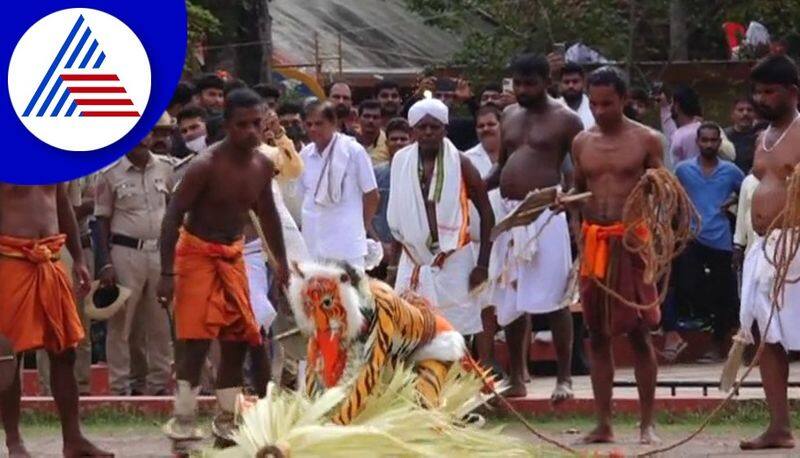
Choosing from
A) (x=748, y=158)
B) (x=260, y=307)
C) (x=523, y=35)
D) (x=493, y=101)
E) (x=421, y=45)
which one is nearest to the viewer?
(x=260, y=307)

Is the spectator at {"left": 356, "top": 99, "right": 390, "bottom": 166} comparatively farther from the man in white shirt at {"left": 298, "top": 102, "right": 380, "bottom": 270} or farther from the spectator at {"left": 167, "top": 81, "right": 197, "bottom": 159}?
the man in white shirt at {"left": 298, "top": 102, "right": 380, "bottom": 270}

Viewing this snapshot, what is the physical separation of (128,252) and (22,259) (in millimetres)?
2786

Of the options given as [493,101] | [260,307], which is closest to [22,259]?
[260,307]

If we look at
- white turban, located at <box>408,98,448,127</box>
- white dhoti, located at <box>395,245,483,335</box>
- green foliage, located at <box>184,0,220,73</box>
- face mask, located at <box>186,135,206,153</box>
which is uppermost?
green foliage, located at <box>184,0,220,73</box>

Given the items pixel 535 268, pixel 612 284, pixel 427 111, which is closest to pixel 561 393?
pixel 535 268

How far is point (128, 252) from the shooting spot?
13.0 meters

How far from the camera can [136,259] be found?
513 inches

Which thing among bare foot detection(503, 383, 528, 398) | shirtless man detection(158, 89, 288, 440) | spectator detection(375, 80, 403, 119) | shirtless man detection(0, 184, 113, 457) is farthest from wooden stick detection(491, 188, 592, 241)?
spectator detection(375, 80, 403, 119)

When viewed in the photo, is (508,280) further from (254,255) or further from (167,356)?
(167,356)

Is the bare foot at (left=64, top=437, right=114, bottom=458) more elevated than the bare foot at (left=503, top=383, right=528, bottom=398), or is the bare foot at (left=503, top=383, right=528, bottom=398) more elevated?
the bare foot at (left=503, top=383, right=528, bottom=398)

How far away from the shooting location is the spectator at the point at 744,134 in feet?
51.8

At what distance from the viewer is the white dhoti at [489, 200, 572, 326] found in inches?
477

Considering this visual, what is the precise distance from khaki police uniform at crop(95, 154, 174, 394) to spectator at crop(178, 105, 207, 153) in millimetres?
718

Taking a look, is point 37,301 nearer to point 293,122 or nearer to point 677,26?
point 293,122
